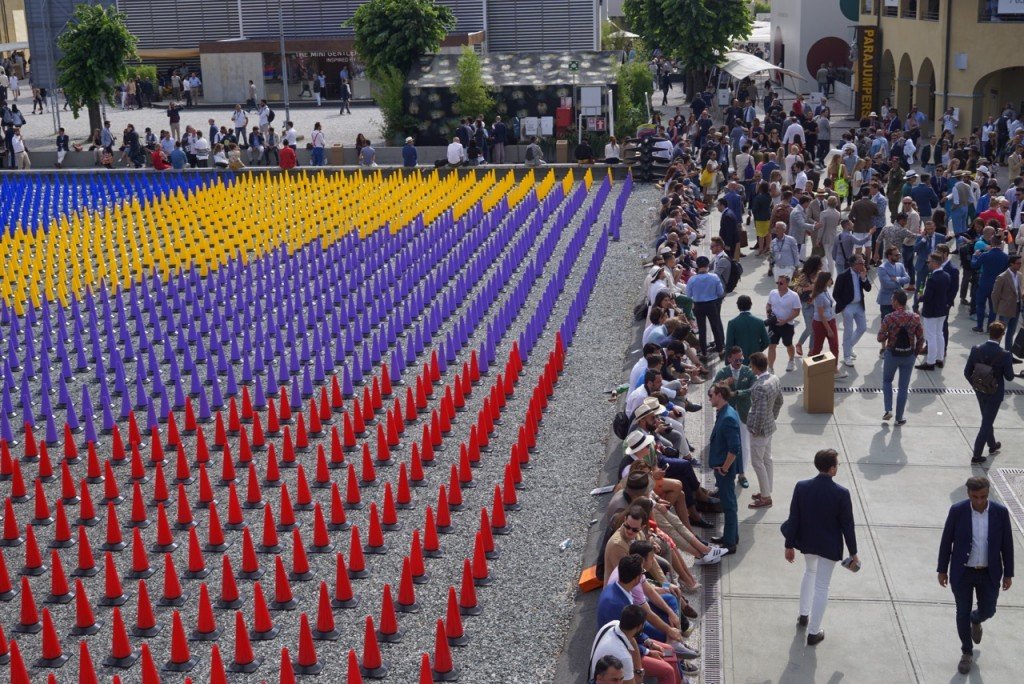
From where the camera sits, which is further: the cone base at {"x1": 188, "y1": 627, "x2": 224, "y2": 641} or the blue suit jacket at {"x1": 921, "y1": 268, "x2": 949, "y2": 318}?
the blue suit jacket at {"x1": 921, "y1": 268, "x2": 949, "y2": 318}

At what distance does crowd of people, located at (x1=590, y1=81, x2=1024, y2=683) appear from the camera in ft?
28.8

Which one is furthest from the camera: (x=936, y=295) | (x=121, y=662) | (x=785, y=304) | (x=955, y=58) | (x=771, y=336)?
(x=955, y=58)

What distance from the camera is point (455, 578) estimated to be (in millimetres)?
10539

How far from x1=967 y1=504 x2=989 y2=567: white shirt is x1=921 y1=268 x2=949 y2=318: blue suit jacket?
263 inches

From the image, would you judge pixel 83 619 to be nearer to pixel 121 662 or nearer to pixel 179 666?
pixel 121 662

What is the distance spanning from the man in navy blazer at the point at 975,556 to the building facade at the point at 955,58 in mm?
27530

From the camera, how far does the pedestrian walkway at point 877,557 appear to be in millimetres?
8773

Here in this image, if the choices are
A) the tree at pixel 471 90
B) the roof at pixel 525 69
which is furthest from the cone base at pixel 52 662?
the roof at pixel 525 69

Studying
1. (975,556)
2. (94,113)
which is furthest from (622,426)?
(94,113)

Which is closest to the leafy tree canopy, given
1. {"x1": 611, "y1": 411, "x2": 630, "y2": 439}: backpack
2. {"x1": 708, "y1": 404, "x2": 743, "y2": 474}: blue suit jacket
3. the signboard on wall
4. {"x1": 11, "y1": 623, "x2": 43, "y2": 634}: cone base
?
the signboard on wall

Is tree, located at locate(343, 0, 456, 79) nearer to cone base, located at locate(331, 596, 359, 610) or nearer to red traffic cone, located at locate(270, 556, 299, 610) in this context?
red traffic cone, located at locate(270, 556, 299, 610)

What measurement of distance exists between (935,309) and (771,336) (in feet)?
6.11

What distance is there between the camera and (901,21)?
40.2 meters

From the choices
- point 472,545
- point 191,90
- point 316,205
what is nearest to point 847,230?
point 472,545
